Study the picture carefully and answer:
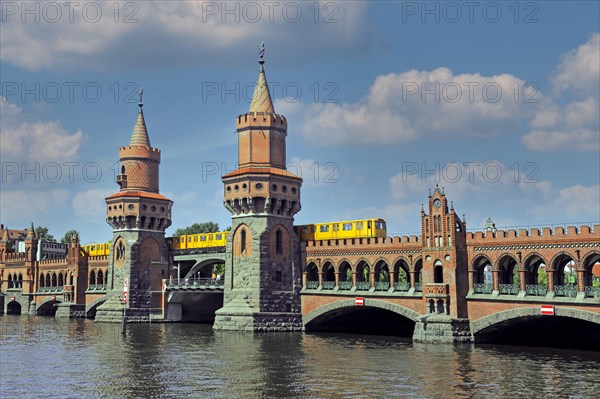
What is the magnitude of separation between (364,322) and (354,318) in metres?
1.84

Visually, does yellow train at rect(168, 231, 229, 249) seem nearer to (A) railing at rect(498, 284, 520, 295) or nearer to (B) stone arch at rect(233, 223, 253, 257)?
(B) stone arch at rect(233, 223, 253, 257)

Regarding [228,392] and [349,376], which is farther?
[349,376]

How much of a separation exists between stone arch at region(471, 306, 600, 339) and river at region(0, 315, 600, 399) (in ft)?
6.73

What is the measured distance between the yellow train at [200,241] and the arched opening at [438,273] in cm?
3157

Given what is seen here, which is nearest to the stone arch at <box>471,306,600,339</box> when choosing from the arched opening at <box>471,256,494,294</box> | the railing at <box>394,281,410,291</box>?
the arched opening at <box>471,256,494,294</box>

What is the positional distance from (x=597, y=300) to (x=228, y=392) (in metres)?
30.9

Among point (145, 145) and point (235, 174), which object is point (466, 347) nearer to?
point (235, 174)

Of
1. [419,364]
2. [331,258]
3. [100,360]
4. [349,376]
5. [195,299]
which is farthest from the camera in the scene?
[195,299]

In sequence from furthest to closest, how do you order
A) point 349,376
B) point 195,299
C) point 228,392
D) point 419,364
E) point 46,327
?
1. point 195,299
2. point 46,327
3. point 419,364
4. point 349,376
5. point 228,392

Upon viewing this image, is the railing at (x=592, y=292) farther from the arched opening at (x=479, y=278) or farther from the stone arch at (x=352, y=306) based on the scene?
the stone arch at (x=352, y=306)

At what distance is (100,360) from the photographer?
5112 cm

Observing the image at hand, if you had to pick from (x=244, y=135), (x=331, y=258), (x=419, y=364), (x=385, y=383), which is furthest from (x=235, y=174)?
(x=385, y=383)

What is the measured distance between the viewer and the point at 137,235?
94438 mm

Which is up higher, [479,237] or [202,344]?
[479,237]
